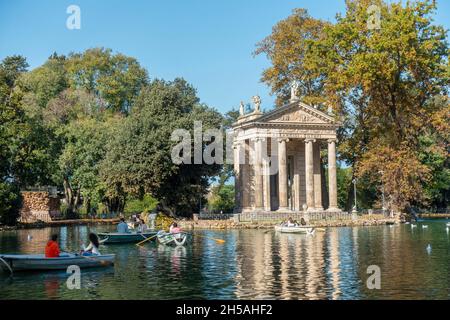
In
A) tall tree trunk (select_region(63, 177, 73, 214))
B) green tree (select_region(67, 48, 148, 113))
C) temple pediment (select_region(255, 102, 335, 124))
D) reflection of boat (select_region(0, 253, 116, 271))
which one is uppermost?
green tree (select_region(67, 48, 148, 113))

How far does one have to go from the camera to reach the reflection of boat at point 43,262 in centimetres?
2744

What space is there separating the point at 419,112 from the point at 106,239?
41725 mm

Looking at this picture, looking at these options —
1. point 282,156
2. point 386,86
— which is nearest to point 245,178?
point 282,156

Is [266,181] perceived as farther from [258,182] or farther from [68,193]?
[68,193]

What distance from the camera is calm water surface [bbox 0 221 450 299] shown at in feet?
72.9

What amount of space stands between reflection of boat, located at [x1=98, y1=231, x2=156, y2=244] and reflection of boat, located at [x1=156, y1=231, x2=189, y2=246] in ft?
5.98

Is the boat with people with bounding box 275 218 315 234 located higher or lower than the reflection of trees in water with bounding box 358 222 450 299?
higher

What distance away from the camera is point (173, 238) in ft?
137

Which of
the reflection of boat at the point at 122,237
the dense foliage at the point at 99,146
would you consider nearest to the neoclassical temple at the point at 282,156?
the dense foliage at the point at 99,146

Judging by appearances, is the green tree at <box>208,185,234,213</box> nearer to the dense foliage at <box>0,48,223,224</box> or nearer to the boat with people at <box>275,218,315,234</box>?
the dense foliage at <box>0,48,223,224</box>

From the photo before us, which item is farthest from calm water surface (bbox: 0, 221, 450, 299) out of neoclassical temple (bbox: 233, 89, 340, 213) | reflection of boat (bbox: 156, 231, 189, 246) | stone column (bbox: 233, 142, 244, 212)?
stone column (bbox: 233, 142, 244, 212)
